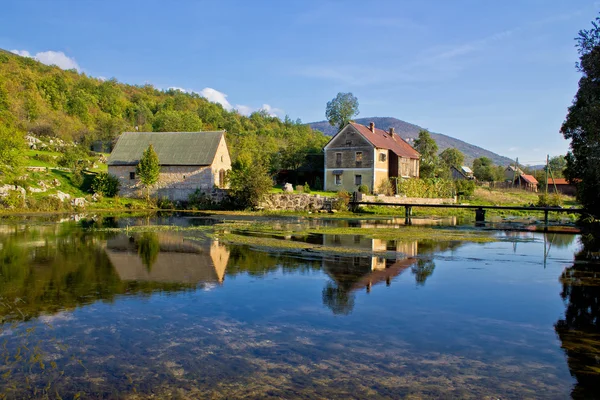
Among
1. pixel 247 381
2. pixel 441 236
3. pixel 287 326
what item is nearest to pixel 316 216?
pixel 441 236

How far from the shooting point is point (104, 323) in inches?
359

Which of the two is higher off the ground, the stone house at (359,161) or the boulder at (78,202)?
the stone house at (359,161)

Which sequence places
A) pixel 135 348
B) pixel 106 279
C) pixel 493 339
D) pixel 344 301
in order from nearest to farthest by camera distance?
pixel 135 348 < pixel 493 339 < pixel 344 301 < pixel 106 279

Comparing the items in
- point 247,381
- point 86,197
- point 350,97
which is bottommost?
point 247,381

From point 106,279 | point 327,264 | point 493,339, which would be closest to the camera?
point 493,339

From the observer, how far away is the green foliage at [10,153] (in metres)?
36.6

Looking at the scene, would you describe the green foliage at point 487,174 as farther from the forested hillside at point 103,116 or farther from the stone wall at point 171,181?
the stone wall at point 171,181

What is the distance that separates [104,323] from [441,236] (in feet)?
62.8

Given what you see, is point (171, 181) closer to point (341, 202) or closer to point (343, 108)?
point (341, 202)

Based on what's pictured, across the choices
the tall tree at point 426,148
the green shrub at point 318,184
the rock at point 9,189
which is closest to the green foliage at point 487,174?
the tall tree at point 426,148

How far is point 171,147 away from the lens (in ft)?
158

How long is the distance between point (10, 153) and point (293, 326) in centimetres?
3606

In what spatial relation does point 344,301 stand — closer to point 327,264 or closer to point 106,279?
point 327,264

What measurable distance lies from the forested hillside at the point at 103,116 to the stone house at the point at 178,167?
2.99 meters
